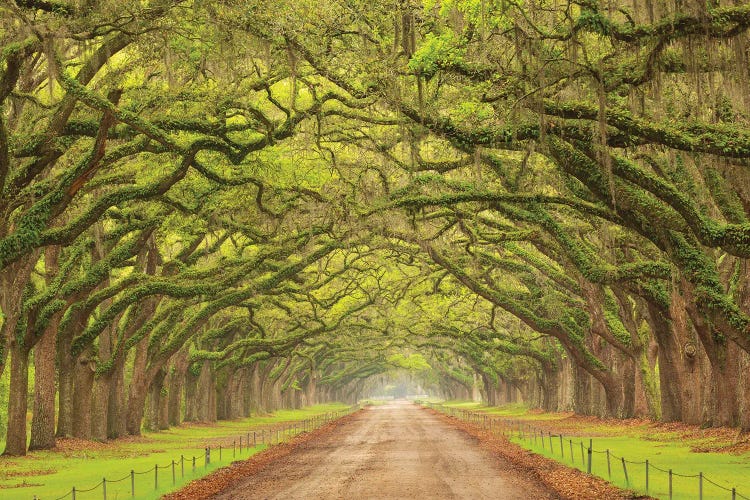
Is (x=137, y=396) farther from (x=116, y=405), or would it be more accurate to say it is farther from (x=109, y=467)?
(x=109, y=467)

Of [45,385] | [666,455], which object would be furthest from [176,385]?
[666,455]

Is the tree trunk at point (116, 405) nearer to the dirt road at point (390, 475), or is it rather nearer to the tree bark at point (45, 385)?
the tree bark at point (45, 385)

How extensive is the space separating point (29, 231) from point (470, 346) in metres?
59.4

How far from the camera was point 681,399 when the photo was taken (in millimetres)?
36312

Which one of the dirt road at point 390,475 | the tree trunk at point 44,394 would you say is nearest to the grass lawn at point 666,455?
the dirt road at point 390,475

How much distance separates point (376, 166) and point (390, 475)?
10.3m

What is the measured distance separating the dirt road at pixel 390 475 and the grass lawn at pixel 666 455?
2.14m

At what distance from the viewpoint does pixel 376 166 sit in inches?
1091

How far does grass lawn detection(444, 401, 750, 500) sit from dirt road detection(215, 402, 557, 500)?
2.14m

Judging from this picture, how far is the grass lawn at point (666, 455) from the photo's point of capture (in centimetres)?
1767

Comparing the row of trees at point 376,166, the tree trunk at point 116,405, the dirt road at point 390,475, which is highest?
the row of trees at point 376,166

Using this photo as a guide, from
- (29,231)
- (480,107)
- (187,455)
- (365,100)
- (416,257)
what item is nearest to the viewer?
(29,231)

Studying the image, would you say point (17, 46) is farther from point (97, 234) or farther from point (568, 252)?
point (568, 252)

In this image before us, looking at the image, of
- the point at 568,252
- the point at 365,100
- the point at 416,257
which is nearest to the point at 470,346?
the point at 416,257
